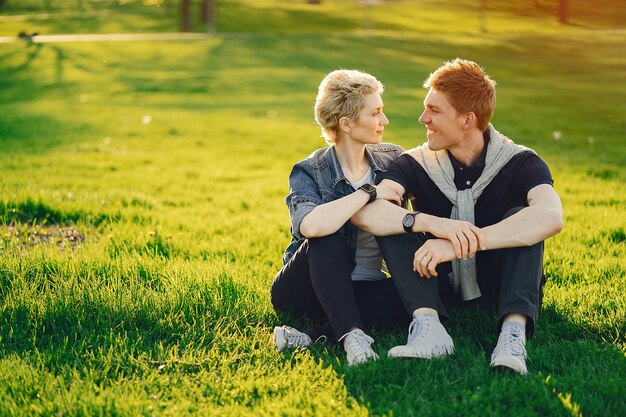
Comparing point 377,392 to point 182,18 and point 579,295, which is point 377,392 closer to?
point 579,295

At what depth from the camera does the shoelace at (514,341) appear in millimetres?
3850

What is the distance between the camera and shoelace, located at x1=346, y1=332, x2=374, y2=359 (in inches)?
155

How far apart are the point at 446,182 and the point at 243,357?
1.65m

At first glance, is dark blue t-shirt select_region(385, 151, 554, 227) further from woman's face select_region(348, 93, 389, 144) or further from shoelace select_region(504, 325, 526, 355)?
shoelace select_region(504, 325, 526, 355)

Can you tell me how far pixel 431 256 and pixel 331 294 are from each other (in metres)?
0.60

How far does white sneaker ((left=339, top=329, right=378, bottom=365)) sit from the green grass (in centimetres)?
7

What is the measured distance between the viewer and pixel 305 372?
154 inches

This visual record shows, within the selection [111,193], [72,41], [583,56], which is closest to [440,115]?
[111,193]

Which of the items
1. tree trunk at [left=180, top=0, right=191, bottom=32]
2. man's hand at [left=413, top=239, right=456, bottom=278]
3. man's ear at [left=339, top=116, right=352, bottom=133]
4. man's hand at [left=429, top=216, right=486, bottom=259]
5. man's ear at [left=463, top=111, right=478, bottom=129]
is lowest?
tree trunk at [left=180, top=0, right=191, bottom=32]

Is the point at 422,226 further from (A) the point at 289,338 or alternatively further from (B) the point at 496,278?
(A) the point at 289,338

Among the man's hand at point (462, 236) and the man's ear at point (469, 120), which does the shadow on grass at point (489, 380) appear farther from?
the man's ear at point (469, 120)

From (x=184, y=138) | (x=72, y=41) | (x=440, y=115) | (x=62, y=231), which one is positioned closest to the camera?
(x=440, y=115)

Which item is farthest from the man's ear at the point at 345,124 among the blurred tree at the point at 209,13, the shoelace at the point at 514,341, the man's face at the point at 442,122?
the blurred tree at the point at 209,13

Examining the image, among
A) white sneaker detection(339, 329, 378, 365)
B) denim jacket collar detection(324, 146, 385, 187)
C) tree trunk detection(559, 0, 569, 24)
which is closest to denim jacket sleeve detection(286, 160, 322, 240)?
denim jacket collar detection(324, 146, 385, 187)
